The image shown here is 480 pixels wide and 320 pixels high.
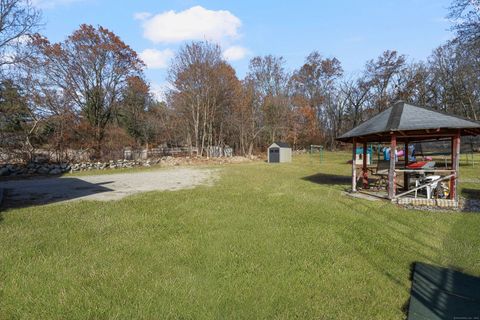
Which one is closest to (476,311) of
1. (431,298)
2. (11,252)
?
(431,298)

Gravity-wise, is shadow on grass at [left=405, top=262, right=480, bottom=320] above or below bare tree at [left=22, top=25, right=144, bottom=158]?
below

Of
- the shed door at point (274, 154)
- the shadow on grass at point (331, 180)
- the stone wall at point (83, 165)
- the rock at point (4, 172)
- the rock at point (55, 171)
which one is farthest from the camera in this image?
the shed door at point (274, 154)

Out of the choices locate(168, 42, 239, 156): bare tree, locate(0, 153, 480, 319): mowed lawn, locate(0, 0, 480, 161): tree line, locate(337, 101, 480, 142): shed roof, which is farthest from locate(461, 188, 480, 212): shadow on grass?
locate(168, 42, 239, 156): bare tree

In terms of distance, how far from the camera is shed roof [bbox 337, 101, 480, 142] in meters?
6.70

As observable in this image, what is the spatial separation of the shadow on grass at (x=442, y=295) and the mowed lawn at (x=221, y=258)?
123 millimetres

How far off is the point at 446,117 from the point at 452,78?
3278 centimetres

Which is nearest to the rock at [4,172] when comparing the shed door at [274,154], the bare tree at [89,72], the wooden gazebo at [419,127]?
the bare tree at [89,72]

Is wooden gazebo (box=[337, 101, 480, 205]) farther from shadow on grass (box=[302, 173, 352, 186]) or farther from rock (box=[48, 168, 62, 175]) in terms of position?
rock (box=[48, 168, 62, 175])

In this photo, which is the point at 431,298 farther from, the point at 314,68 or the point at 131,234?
the point at 314,68

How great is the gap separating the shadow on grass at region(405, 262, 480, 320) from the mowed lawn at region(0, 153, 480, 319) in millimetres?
123

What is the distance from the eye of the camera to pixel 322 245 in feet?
13.5

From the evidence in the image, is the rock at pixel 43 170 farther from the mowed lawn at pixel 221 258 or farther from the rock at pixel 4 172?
the mowed lawn at pixel 221 258

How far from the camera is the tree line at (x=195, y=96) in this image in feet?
51.2

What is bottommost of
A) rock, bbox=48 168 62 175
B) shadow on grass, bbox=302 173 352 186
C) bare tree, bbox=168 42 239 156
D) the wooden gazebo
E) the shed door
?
shadow on grass, bbox=302 173 352 186
